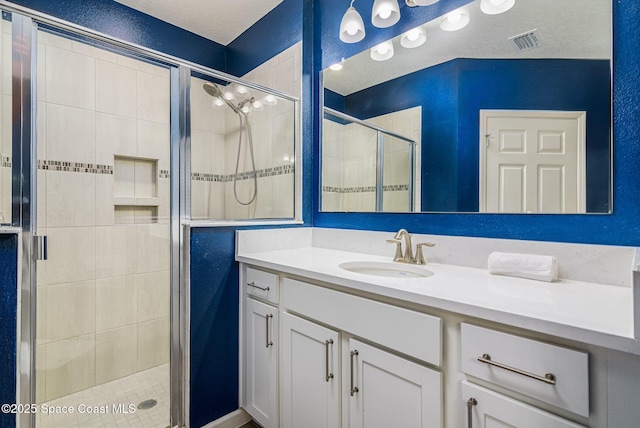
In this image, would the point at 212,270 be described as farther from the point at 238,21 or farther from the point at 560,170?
the point at 238,21

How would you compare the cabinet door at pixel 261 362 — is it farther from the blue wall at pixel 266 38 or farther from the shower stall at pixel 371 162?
the blue wall at pixel 266 38

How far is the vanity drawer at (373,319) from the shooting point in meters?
0.86

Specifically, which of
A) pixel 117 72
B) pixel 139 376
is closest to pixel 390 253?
pixel 139 376

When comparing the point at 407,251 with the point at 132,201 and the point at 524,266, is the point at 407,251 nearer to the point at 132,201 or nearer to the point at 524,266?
the point at 524,266

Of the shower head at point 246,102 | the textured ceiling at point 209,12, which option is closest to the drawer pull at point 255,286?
the shower head at point 246,102

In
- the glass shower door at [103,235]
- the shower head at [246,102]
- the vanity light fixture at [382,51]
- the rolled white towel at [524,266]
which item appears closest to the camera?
the rolled white towel at [524,266]

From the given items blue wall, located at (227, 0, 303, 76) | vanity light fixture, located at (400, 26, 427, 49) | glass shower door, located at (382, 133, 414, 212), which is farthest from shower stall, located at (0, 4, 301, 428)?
vanity light fixture, located at (400, 26, 427, 49)

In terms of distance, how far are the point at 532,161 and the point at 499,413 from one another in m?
0.89

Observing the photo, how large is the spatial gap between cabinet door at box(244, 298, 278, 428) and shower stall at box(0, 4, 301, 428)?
315mm

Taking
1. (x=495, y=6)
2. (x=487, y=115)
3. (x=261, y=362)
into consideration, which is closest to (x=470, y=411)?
(x=261, y=362)

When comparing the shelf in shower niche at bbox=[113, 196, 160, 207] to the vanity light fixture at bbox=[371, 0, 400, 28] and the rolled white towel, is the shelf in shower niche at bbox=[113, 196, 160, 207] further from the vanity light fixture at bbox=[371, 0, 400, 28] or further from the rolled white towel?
the rolled white towel

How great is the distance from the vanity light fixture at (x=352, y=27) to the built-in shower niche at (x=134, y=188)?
1.38m

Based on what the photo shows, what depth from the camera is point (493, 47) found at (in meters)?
1.28

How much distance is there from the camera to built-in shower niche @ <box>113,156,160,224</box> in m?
1.88
